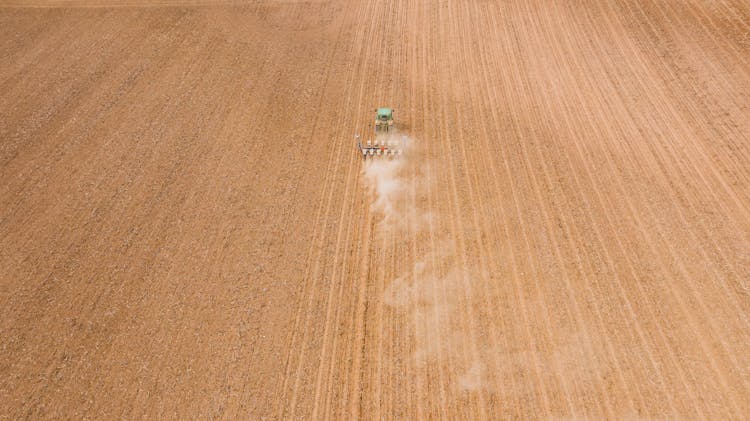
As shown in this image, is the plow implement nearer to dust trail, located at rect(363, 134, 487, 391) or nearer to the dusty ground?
dust trail, located at rect(363, 134, 487, 391)

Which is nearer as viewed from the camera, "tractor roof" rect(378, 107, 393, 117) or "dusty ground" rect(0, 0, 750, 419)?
"dusty ground" rect(0, 0, 750, 419)

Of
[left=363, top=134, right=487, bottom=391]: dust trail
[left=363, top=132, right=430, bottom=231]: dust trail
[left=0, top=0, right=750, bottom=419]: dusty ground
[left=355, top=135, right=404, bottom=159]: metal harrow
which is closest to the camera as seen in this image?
[left=0, top=0, right=750, bottom=419]: dusty ground

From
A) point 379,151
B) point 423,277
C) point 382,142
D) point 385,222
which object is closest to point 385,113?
point 382,142

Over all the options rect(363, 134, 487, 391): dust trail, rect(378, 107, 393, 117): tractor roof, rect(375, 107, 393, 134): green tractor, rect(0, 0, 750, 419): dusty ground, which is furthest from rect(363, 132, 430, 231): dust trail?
rect(378, 107, 393, 117): tractor roof

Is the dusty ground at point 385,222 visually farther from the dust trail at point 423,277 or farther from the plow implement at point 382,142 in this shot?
the plow implement at point 382,142

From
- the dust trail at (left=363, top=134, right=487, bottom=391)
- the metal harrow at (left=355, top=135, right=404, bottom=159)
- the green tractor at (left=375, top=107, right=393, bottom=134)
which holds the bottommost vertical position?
the dust trail at (left=363, top=134, right=487, bottom=391)

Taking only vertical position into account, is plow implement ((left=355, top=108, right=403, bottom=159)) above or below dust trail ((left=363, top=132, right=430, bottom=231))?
above

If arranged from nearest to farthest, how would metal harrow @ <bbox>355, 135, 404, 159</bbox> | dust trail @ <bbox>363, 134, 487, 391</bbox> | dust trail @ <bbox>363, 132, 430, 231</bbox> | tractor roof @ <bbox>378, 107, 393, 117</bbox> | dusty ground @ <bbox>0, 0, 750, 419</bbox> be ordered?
dusty ground @ <bbox>0, 0, 750, 419</bbox> < dust trail @ <bbox>363, 134, 487, 391</bbox> < dust trail @ <bbox>363, 132, 430, 231</bbox> < metal harrow @ <bbox>355, 135, 404, 159</bbox> < tractor roof @ <bbox>378, 107, 393, 117</bbox>

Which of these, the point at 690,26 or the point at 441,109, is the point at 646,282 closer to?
the point at 441,109
